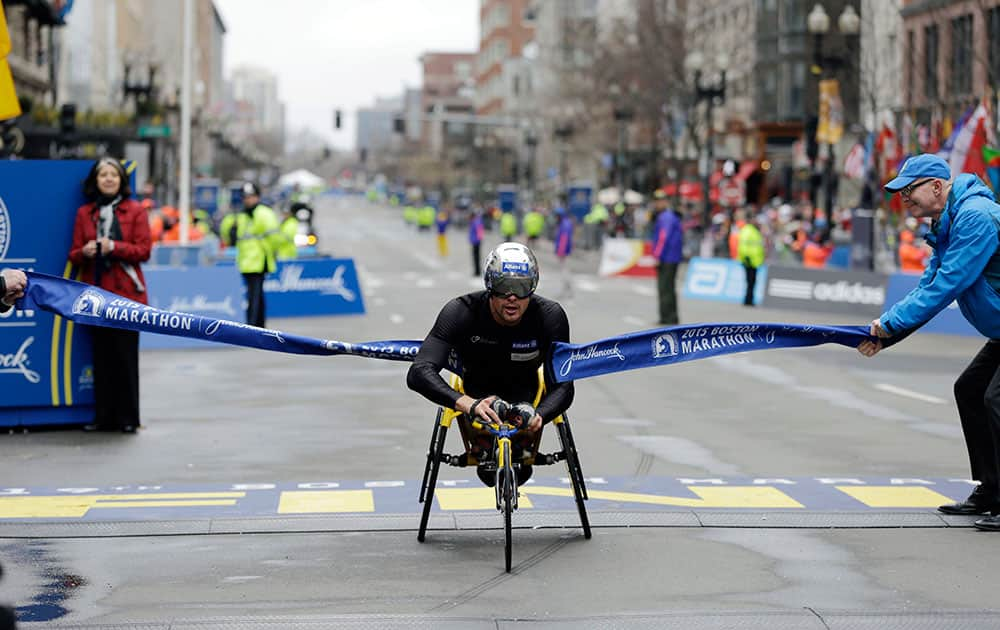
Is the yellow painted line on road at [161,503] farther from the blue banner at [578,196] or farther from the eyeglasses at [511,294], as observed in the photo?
the blue banner at [578,196]

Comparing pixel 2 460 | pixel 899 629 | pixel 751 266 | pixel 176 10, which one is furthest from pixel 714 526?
pixel 176 10

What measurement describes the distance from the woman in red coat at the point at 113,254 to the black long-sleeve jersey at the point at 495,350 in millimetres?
5079

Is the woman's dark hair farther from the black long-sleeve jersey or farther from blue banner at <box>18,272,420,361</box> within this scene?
the black long-sleeve jersey

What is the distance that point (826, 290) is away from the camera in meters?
30.7

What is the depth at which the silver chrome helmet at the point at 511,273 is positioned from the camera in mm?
8156

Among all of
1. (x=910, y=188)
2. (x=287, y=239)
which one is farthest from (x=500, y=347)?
(x=287, y=239)

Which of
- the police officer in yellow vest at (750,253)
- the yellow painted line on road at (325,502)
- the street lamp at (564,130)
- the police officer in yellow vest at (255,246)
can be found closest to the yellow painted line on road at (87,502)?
the yellow painted line on road at (325,502)

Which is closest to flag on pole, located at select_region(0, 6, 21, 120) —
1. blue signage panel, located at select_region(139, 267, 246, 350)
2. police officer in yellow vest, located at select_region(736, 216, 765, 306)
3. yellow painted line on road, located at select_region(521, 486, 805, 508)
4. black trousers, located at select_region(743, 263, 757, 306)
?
yellow painted line on road, located at select_region(521, 486, 805, 508)

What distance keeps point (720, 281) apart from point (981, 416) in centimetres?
2646

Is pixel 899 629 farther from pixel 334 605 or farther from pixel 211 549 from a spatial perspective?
pixel 211 549

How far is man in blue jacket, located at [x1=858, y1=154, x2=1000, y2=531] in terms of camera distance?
9180mm

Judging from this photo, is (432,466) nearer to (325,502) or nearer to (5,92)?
(325,502)

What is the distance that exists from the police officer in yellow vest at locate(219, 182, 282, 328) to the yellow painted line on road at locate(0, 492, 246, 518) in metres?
11.4

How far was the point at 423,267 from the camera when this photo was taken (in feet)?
172
